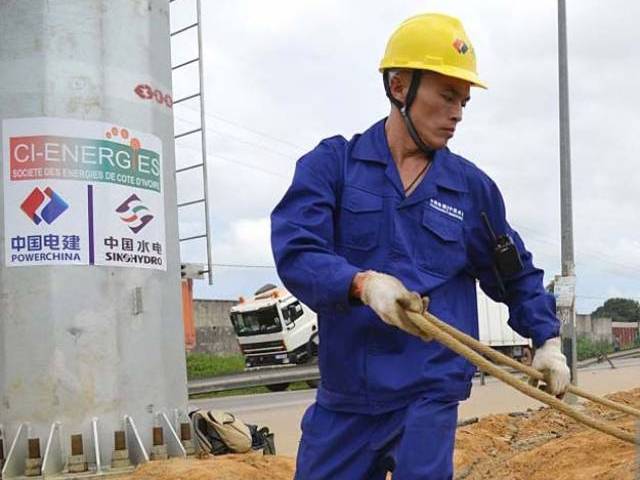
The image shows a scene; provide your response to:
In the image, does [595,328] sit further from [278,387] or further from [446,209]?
[446,209]

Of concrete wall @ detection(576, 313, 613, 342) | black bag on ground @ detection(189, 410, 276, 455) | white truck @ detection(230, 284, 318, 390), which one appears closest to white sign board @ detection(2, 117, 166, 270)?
black bag on ground @ detection(189, 410, 276, 455)

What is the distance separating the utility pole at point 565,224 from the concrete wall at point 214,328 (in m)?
19.5

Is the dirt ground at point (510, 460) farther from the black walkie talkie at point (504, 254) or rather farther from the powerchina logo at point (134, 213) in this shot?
the black walkie talkie at point (504, 254)

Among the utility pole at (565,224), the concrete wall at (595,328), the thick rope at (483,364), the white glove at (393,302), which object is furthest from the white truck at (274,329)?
the concrete wall at (595,328)

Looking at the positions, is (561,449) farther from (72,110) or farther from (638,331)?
(638,331)

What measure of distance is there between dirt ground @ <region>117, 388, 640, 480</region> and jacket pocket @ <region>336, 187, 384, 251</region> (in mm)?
2805

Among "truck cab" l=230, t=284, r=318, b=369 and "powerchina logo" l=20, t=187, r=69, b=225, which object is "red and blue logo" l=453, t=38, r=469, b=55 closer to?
"powerchina logo" l=20, t=187, r=69, b=225

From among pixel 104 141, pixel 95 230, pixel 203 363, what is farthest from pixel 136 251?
pixel 203 363

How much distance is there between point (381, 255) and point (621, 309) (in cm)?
8567

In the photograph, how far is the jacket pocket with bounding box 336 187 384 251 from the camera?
3.38m

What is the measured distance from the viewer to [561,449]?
8.84 metres

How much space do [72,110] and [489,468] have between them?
4.59 m

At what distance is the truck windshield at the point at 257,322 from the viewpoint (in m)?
28.8

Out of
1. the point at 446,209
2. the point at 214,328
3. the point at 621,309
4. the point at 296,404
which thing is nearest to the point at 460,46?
the point at 446,209
